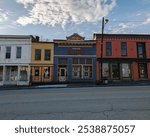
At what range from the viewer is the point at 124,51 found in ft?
97.6

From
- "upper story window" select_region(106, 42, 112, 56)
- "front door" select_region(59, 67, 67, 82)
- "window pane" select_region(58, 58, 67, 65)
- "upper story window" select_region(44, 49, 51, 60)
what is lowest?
"front door" select_region(59, 67, 67, 82)

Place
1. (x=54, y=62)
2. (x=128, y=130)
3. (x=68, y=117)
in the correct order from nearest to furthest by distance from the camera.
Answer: (x=128, y=130) < (x=68, y=117) < (x=54, y=62)

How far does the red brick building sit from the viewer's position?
2917 cm

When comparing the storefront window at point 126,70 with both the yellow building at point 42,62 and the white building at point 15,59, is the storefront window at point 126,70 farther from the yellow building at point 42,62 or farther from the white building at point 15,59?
the white building at point 15,59

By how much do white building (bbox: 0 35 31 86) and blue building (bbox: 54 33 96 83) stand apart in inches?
185

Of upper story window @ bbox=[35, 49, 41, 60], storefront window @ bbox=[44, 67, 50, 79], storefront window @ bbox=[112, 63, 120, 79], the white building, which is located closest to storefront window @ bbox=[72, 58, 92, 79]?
storefront window @ bbox=[112, 63, 120, 79]

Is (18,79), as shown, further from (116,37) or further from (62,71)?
(116,37)

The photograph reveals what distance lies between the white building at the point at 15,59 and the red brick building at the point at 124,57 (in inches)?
445

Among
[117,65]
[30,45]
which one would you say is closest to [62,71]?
[30,45]

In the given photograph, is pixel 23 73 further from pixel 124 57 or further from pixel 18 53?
pixel 124 57

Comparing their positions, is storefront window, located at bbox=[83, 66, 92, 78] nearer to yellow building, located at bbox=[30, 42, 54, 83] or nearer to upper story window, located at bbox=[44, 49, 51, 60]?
yellow building, located at bbox=[30, 42, 54, 83]

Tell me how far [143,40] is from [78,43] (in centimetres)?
1047

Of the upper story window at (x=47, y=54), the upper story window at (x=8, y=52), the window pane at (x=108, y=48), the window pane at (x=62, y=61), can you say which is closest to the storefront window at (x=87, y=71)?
the window pane at (x=62, y=61)

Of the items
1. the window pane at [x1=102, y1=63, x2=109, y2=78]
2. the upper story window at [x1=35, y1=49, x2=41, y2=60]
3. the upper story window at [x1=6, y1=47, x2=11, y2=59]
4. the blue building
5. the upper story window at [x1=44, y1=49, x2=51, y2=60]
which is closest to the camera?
the blue building
